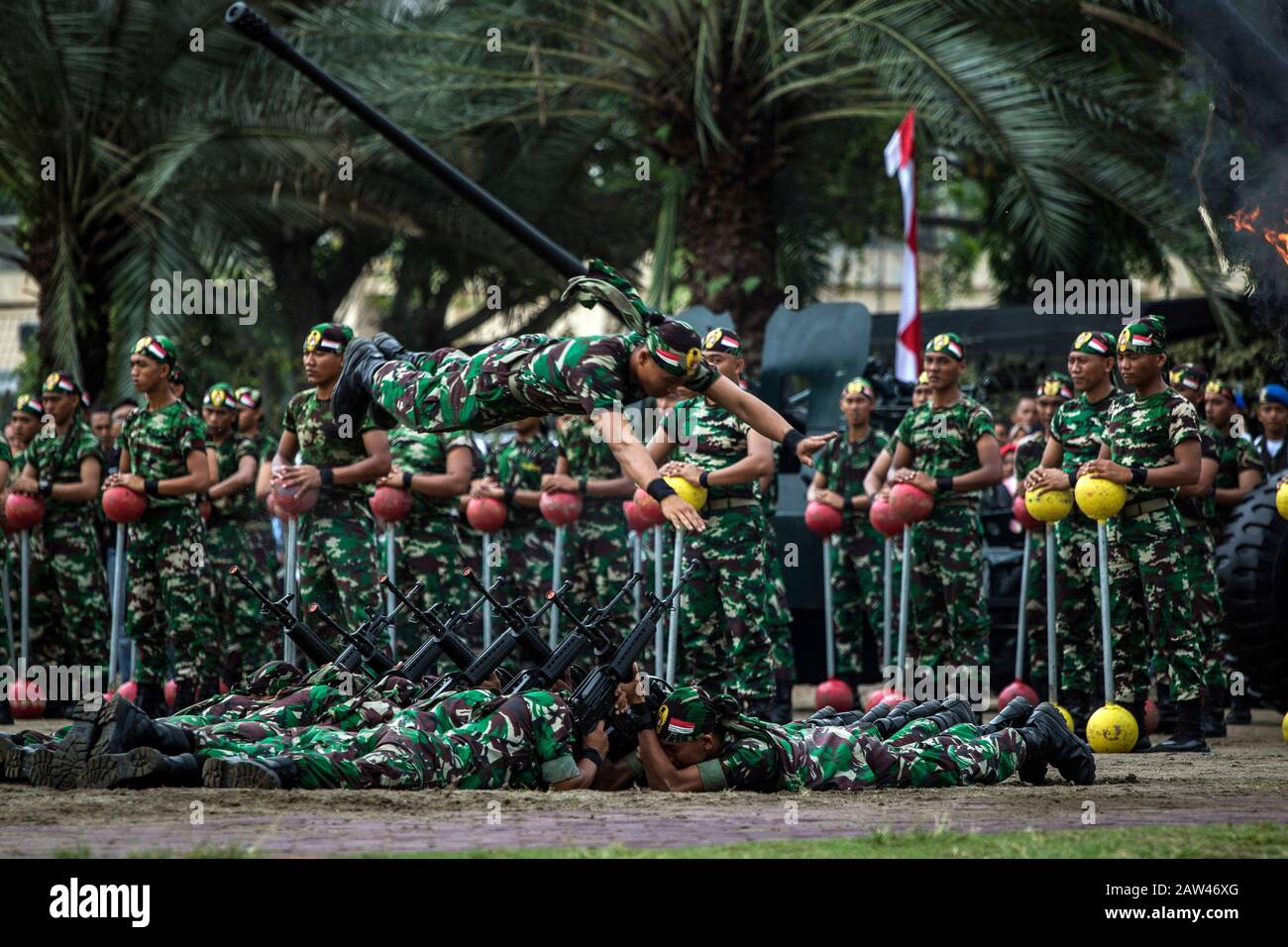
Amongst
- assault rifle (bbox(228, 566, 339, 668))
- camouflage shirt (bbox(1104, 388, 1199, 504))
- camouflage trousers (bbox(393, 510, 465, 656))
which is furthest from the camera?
camouflage trousers (bbox(393, 510, 465, 656))

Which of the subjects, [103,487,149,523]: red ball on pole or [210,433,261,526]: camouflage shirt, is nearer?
[103,487,149,523]: red ball on pole

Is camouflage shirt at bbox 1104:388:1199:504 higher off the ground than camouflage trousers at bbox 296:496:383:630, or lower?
higher

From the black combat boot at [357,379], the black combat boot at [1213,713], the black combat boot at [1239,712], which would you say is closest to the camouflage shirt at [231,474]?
the black combat boot at [357,379]

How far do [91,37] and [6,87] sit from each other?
89cm

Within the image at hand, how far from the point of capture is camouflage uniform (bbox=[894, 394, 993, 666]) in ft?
36.9

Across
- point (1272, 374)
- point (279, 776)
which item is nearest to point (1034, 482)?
point (279, 776)

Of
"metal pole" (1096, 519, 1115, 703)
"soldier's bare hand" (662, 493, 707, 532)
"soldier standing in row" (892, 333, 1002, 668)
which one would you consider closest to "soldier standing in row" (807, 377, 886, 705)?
"soldier standing in row" (892, 333, 1002, 668)

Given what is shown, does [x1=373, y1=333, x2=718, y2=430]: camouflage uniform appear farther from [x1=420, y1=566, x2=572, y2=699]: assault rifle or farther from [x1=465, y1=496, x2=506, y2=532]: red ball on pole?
[x1=465, y1=496, x2=506, y2=532]: red ball on pole

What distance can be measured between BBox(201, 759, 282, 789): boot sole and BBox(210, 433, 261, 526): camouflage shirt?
5618 mm

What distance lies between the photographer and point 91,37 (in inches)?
669

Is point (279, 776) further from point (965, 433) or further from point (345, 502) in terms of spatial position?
point (965, 433)

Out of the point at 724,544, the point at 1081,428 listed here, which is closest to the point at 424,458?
the point at 724,544

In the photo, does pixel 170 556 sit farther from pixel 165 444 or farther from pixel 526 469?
pixel 526 469

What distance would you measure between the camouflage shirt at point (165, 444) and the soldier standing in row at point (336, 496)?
A: 112 centimetres
